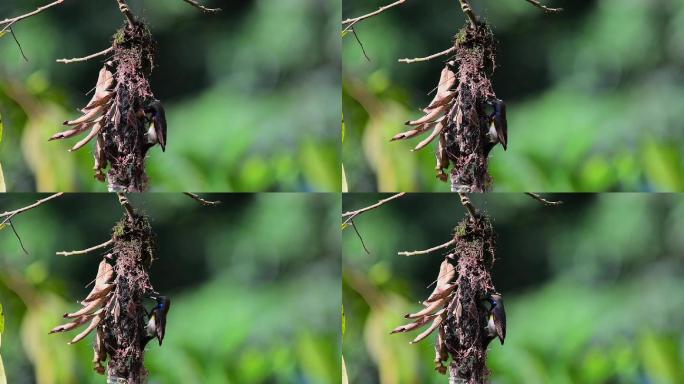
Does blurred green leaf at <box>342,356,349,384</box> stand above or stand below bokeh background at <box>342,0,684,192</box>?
below

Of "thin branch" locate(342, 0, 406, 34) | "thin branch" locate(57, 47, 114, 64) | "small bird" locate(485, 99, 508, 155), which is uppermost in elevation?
"thin branch" locate(342, 0, 406, 34)

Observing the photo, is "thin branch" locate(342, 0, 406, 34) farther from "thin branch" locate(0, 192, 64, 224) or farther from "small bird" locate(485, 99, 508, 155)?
"thin branch" locate(0, 192, 64, 224)

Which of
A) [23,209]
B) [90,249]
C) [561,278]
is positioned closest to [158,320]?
[90,249]

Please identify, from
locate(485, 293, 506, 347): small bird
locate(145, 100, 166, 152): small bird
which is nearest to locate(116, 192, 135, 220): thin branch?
locate(145, 100, 166, 152): small bird

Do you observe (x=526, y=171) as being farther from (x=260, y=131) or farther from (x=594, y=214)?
(x=260, y=131)

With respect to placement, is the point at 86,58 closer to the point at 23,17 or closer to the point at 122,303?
the point at 23,17

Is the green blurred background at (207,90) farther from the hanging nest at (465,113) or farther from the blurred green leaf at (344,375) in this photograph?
the blurred green leaf at (344,375)
